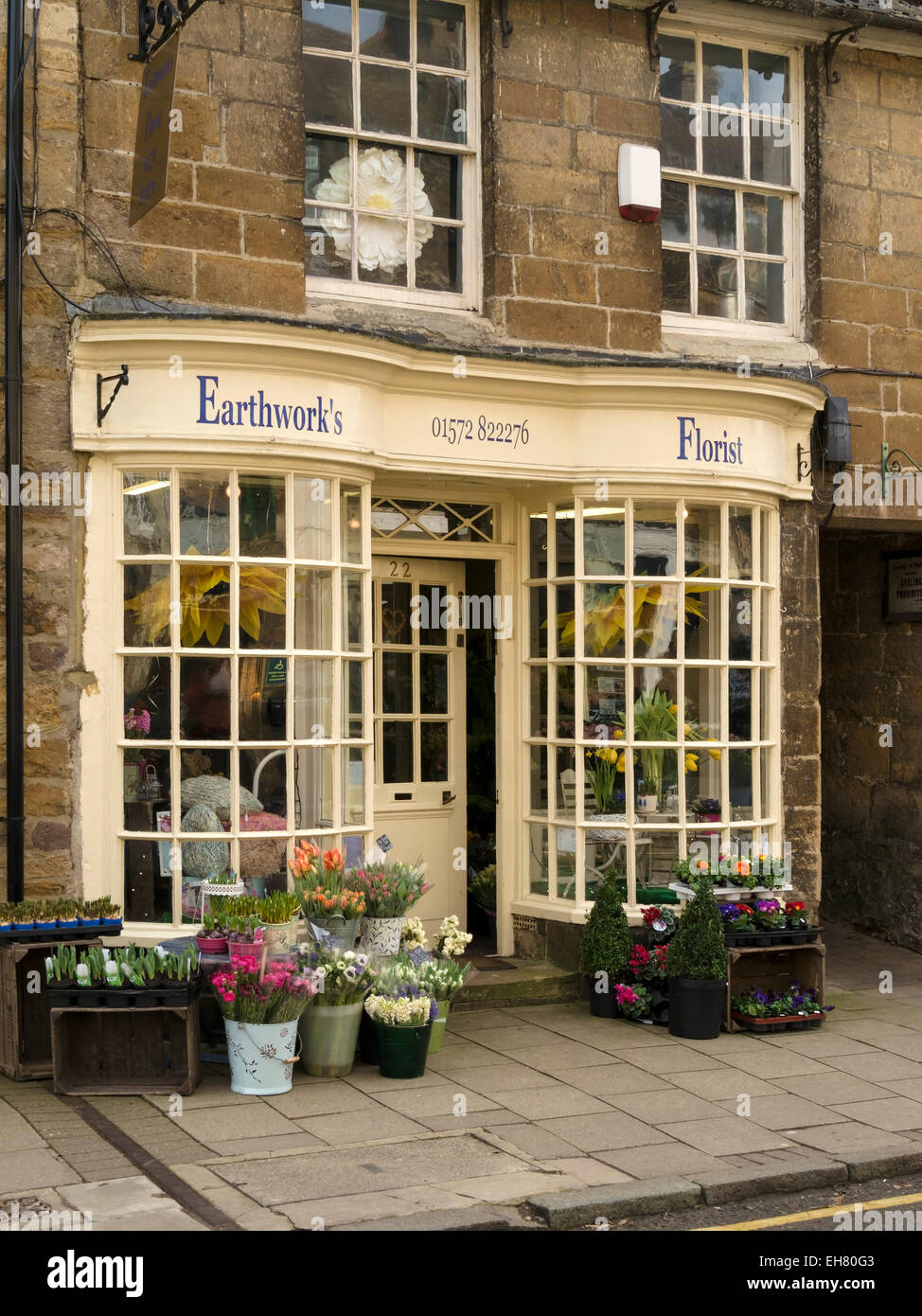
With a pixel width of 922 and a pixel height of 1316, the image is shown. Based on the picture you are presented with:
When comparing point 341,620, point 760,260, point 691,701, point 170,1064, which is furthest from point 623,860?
point 760,260

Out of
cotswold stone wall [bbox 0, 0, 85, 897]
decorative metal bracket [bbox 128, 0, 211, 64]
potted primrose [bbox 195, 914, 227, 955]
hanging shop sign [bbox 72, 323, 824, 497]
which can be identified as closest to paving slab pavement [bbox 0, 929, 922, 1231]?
potted primrose [bbox 195, 914, 227, 955]

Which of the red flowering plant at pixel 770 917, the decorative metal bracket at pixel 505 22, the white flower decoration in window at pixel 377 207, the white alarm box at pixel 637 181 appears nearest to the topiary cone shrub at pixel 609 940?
the red flowering plant at pixel 770 917

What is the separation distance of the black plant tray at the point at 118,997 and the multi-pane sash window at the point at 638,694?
10.3 feet

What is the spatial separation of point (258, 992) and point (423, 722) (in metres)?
3.31

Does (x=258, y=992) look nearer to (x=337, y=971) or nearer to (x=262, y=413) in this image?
(x=337, y=971)

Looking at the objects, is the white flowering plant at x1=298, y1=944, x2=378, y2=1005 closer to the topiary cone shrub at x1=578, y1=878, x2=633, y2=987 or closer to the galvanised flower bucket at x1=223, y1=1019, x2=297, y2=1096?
the galvanised flower bucket at x1=223, y1=1019, x2=297, y2=1096

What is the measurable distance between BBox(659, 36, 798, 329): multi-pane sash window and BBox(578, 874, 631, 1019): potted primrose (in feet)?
13.1

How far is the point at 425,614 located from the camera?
400 inches

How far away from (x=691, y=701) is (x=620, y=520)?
1.25 meters

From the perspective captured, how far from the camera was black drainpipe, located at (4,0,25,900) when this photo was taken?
7.93 m

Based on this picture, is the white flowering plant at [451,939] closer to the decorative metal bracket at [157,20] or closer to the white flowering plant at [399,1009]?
the white flowering plant at [399,1009]

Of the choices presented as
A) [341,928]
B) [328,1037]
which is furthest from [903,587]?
[328,1037]

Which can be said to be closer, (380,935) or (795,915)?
(380,935)

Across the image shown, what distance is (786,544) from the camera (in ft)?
33.5
